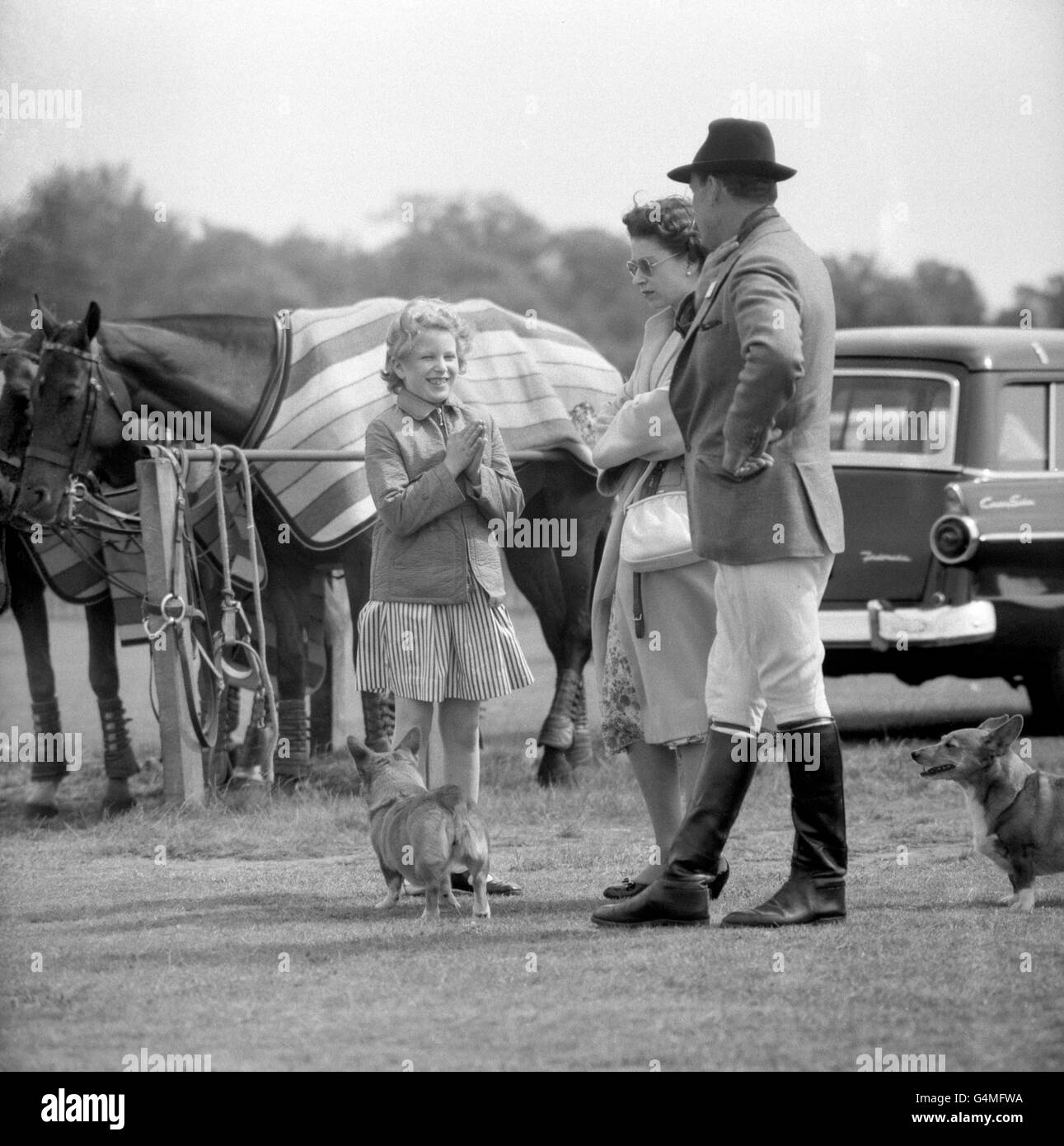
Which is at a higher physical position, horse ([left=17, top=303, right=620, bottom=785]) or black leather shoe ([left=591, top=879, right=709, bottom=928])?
horse ([left=17, top=303, right=620, bottom=785])

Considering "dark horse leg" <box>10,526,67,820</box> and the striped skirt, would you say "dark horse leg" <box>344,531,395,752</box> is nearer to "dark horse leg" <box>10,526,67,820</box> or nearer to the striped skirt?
"dark horse leg" <box>10,526,67,820</box>

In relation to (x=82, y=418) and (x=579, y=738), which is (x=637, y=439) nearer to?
(x=82, y=418)

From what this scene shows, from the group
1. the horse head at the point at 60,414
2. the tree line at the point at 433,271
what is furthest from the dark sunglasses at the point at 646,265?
the tree line at the point at 433,271

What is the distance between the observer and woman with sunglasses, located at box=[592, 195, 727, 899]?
5.41 metres

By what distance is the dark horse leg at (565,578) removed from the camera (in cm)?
875

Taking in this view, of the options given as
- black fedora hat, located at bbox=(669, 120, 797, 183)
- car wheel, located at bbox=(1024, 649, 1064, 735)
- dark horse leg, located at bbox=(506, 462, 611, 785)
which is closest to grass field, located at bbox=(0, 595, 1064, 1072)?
dark horse leg, located at bbox=(506, 462, 611, 785)

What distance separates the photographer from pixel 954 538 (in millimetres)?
8547

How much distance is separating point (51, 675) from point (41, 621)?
0.27 metres

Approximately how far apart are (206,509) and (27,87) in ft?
7.14

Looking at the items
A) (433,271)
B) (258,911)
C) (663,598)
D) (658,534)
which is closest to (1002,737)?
(663,598)

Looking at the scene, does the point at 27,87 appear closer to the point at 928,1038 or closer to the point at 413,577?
the point at 413,577

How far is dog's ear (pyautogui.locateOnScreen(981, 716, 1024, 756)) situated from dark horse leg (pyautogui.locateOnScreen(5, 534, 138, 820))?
13.5 feet

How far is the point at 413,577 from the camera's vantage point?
5.77 metres
